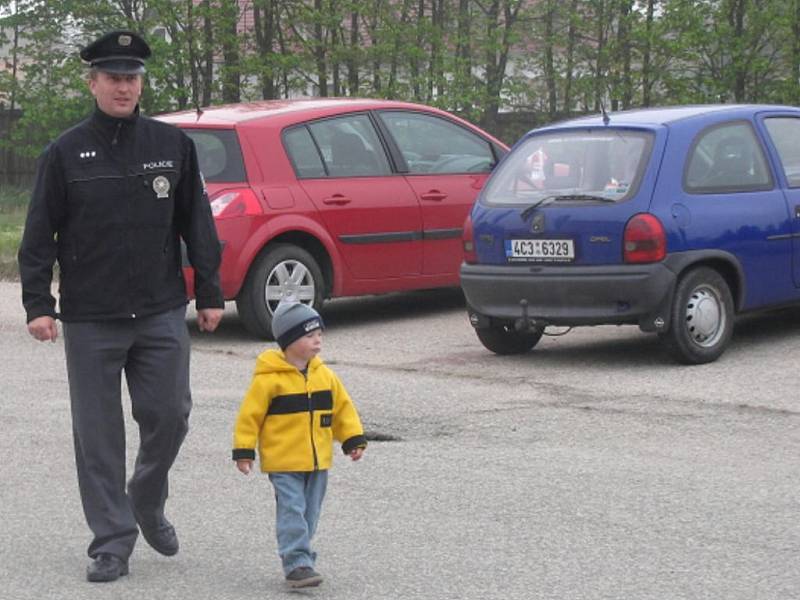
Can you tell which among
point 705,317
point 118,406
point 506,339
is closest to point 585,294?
point 705,317

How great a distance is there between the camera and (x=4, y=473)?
8.13 meters

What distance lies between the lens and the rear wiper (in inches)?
426

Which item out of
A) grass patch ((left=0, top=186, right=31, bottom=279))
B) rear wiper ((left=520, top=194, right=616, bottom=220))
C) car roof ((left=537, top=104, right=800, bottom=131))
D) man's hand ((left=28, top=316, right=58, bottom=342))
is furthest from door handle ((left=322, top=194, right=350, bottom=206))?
man's hand ((left=28, top=316, right=58, bottom=342))

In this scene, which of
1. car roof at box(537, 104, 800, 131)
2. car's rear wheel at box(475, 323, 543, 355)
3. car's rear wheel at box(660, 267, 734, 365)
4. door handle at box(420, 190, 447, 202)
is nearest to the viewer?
car's rear wheel at box(660, 267, 734, 365)

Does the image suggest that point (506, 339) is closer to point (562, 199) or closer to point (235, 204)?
point (562, 199)

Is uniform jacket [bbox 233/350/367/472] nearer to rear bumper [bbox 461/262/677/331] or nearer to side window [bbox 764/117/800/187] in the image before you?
rear bumper [bbox 461/262/677/331]

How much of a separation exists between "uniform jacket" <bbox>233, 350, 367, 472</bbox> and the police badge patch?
2.26 feet

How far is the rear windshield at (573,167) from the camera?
10844mm

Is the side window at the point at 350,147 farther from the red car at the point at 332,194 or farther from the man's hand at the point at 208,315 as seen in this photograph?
the man's hand at the point at 208,315

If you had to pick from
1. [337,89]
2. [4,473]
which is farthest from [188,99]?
[4,473]

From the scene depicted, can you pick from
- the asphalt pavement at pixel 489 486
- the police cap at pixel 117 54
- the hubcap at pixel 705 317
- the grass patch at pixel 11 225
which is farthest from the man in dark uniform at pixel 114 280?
the grass patch at pixel 11 225

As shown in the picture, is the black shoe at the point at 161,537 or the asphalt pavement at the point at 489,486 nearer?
the asphalt pavement at the point at 489,486

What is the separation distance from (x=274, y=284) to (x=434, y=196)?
1528 millimetres

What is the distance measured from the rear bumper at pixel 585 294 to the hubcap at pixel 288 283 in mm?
1995
